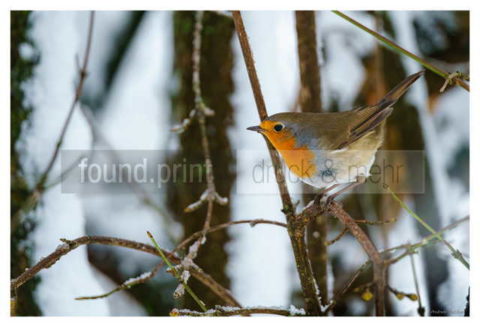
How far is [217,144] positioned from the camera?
1.40 meters

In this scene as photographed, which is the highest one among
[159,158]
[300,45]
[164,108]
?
[300,45]

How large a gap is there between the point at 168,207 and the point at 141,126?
0.22 metres

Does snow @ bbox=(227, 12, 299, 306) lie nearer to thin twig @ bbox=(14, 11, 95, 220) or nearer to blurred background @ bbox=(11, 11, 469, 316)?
blurred background @ bbox=(11, 11, 469, 316)

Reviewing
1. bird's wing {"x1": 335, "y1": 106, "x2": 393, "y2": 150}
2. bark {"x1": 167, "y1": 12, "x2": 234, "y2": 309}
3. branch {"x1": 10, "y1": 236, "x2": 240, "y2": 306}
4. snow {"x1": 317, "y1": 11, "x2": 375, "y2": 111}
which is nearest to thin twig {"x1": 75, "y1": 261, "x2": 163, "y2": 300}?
branch {"x1": 10, "y1": 236, "x2": 240, "y2": 306}

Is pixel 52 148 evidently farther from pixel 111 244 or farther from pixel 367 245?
pixel 367 245

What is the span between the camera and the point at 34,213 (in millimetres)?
1331

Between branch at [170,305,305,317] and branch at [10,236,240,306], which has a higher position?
branch at [10,236,240,306]

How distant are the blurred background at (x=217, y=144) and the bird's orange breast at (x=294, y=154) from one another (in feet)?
0.31

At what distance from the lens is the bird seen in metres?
1.24

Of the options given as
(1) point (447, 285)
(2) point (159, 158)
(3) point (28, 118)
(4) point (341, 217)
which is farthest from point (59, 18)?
(1) point (447, 285)

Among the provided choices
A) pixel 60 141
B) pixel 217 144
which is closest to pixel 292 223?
pixel 217 144

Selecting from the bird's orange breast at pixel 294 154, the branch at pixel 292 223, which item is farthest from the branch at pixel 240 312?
the bird's orange breast at pixel 294 154

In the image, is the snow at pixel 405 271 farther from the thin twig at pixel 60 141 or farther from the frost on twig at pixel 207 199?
the thin twig at pixel 60 141

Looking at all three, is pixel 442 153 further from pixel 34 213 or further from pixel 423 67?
pixel 34 213
